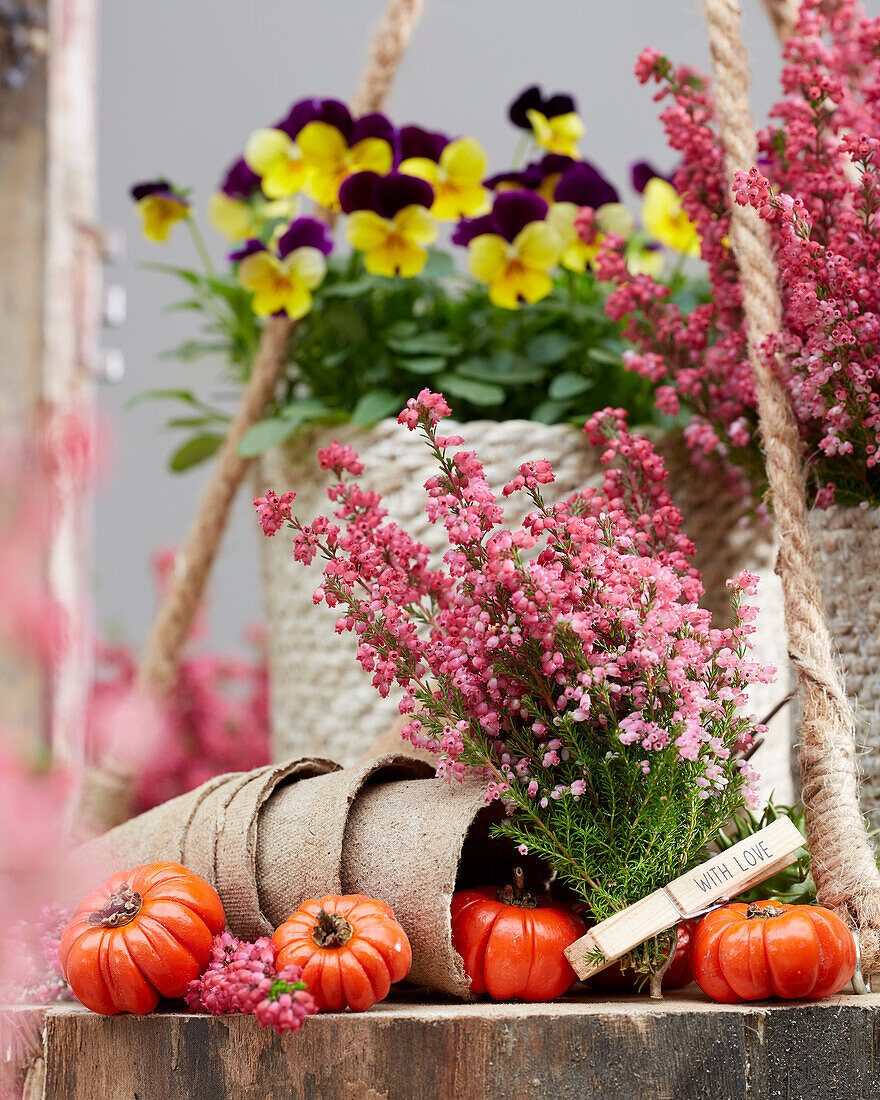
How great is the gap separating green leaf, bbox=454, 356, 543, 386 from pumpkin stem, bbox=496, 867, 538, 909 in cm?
50

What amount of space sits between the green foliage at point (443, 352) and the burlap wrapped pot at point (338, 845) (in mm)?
371

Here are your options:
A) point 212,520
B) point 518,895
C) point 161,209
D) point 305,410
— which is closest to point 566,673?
point 518,895

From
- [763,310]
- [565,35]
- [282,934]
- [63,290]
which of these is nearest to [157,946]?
[282,934]

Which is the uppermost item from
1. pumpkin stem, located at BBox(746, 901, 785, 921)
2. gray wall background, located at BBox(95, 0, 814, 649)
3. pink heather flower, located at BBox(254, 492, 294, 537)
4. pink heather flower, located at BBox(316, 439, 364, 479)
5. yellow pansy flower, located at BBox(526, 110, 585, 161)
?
gray wall background, located at BBox(95, 0, 814, 649)

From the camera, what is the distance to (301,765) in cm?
71

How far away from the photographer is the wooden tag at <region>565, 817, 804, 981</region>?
0.55 meters

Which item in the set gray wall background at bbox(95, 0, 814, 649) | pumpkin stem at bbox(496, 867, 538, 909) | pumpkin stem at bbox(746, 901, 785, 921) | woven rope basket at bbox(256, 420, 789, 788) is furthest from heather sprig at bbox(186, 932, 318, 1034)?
gray wall background at bbox(95, 0, 814, 649)

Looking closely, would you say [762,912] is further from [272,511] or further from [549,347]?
[549,347]

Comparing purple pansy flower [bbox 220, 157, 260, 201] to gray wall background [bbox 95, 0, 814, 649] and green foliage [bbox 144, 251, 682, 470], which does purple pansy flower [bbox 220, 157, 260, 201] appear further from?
gray wall background [bbox 95, 0, 814, 649]

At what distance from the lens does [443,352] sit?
977 mm

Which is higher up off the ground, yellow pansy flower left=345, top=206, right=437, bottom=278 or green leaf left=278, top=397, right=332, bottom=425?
yellow pansy flower left=345, top=206, right=437, bottom=278

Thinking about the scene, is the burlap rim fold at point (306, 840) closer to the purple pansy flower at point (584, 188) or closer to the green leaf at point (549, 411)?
the green leaf at point (549, 411)

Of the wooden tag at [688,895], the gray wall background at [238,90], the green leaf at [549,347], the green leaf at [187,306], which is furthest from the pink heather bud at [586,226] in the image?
the gray wall background at [238,90]

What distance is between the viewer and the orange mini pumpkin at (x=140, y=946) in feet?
1.82
